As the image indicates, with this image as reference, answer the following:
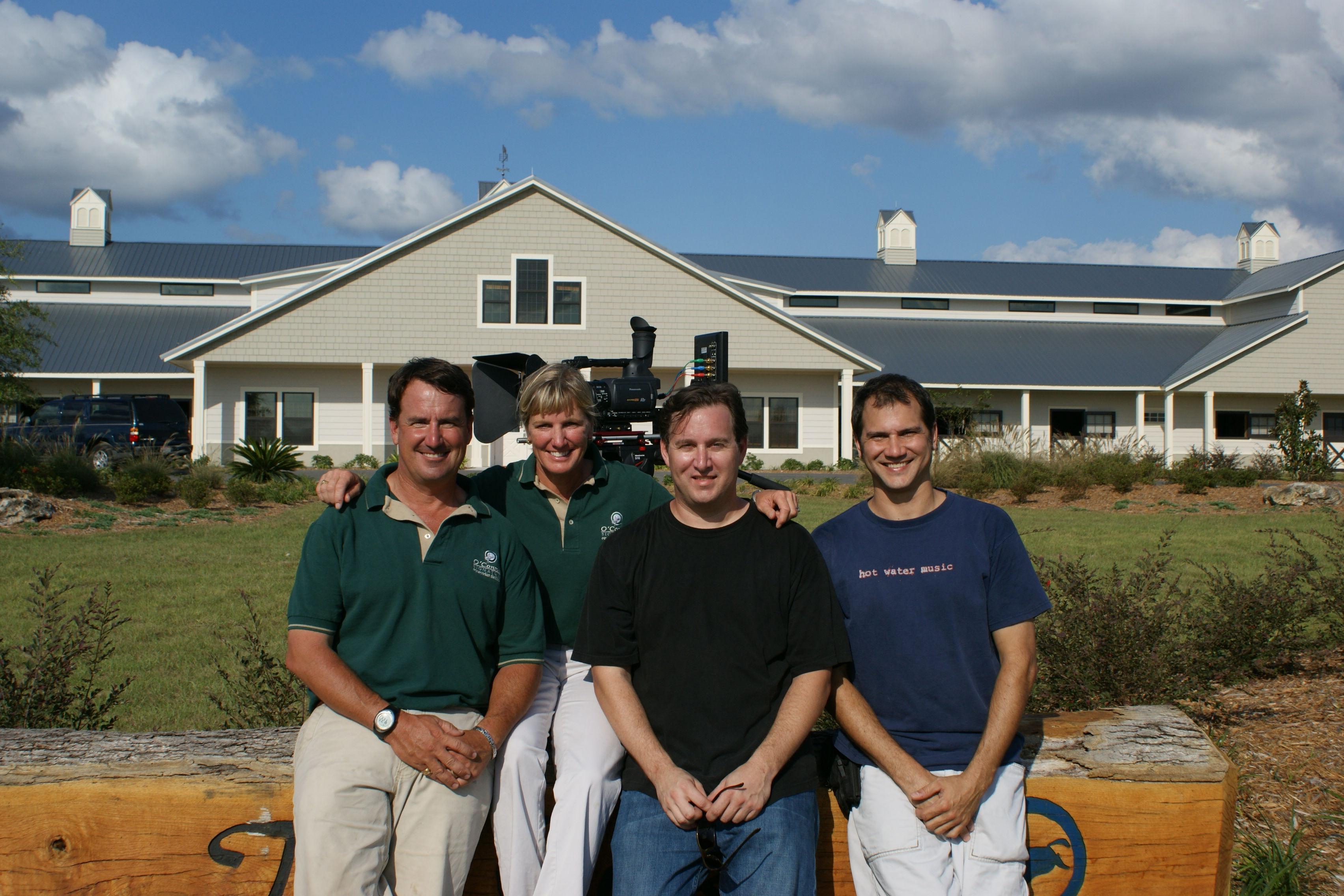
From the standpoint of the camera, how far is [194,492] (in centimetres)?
1402

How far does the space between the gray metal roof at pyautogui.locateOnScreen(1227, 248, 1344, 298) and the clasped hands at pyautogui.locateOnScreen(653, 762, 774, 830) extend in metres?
34.0

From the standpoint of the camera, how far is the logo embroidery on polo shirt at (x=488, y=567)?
287 centimetres

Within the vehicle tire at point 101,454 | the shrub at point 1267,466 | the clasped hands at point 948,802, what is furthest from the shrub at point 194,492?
the shrub at point 1267,466

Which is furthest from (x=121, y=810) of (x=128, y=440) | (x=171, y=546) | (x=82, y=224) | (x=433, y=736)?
(x=82, y=224)

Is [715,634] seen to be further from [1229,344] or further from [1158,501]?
[1229,344]

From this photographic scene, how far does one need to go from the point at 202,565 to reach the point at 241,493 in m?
5.47

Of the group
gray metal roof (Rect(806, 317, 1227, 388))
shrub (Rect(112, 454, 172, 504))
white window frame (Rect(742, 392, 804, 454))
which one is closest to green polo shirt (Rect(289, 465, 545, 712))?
shrub (Rect(112, 454, 172, 504))

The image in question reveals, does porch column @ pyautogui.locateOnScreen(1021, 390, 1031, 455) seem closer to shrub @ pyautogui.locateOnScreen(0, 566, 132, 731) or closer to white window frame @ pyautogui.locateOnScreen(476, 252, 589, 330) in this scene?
white window frame @ pyautogui.locateOnScreen(476, 252, 589, 330)

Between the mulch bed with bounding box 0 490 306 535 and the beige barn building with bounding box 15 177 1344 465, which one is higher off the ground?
the beige barn building with bounding box 15 177 1344 465

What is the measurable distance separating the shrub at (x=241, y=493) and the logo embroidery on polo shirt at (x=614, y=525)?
12708mm

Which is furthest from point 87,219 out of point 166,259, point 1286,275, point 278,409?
point 1286,275

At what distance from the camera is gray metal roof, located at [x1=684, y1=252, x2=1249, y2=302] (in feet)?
110

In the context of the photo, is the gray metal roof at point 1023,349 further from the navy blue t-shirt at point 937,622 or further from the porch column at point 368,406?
the navy blue t-shirt at point 937,622

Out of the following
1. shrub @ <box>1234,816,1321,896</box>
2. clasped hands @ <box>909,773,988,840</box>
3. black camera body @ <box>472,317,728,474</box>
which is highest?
black camera body @ <box>472,317,728,474</box>
